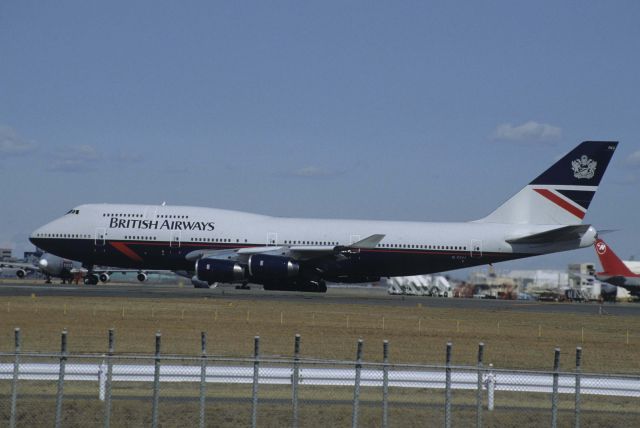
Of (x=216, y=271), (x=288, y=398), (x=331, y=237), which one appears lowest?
(x=288, y=398)

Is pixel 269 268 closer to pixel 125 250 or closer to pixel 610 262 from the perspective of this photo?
pixel 125 250

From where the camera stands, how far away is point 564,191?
59.9 meters

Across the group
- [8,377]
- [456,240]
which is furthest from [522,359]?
[456,240]

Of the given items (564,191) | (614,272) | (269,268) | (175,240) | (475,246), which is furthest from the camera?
(614,272)

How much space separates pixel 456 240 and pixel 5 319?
2983cm

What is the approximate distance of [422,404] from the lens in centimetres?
1892

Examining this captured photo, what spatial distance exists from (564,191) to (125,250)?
1049 inches

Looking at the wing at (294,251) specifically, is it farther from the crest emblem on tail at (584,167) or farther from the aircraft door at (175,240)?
the crest emblem on tail at (584,167)

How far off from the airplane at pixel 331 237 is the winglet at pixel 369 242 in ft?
0.19

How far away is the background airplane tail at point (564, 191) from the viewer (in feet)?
196

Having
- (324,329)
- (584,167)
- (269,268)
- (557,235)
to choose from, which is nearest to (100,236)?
(269,268)

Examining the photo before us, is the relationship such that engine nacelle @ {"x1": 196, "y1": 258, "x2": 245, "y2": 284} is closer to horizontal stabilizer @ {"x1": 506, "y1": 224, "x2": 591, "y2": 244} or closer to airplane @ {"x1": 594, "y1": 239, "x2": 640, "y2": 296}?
horizontal stabilizer @ {"x1": 506, "y1": 224, "x2": 591, "y2": 244}

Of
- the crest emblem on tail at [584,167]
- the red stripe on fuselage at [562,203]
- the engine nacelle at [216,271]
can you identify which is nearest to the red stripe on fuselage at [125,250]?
the engine nacelle at [216,271]

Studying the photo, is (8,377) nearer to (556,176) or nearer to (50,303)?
(50,303)
